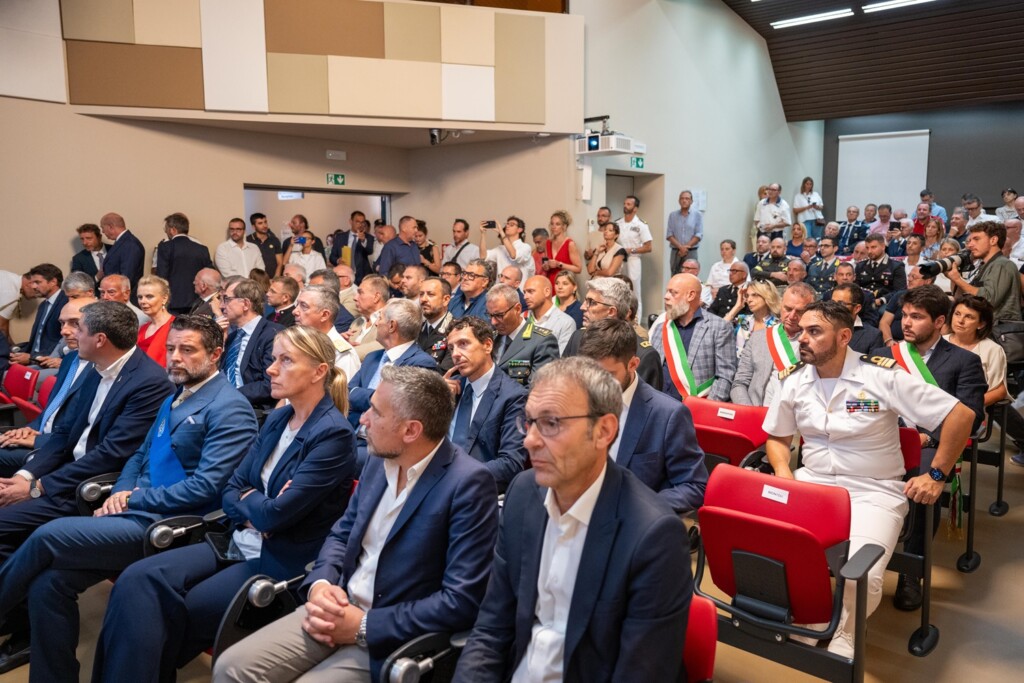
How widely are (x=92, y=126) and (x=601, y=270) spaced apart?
5759mm

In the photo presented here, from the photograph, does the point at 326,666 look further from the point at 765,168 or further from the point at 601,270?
the point at 765,168

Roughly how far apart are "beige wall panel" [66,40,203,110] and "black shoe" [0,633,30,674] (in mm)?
6373

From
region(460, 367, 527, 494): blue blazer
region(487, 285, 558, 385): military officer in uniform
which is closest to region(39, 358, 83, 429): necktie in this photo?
region(460, 367, 527, 494): blue blazer

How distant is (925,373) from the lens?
3.45 m

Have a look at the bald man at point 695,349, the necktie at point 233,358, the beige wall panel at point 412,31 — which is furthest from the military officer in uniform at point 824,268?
the necktie at point 233,358

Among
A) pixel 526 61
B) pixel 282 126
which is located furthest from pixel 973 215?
pixel 282 126

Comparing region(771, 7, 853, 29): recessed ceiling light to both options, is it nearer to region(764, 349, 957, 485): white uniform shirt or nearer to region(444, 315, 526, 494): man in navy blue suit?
region(764, 349, 957, 485): white uniform shirt

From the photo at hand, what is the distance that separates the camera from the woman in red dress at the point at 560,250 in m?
8.57

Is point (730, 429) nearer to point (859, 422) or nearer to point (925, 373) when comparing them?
point (859, 422)

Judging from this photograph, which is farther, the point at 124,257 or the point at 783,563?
the point at 124,257

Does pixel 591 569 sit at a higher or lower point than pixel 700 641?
higher

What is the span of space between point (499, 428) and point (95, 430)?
182 cm

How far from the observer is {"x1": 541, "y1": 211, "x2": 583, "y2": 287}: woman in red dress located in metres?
8.57

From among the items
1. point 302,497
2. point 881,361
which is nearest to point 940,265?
point 881,361
